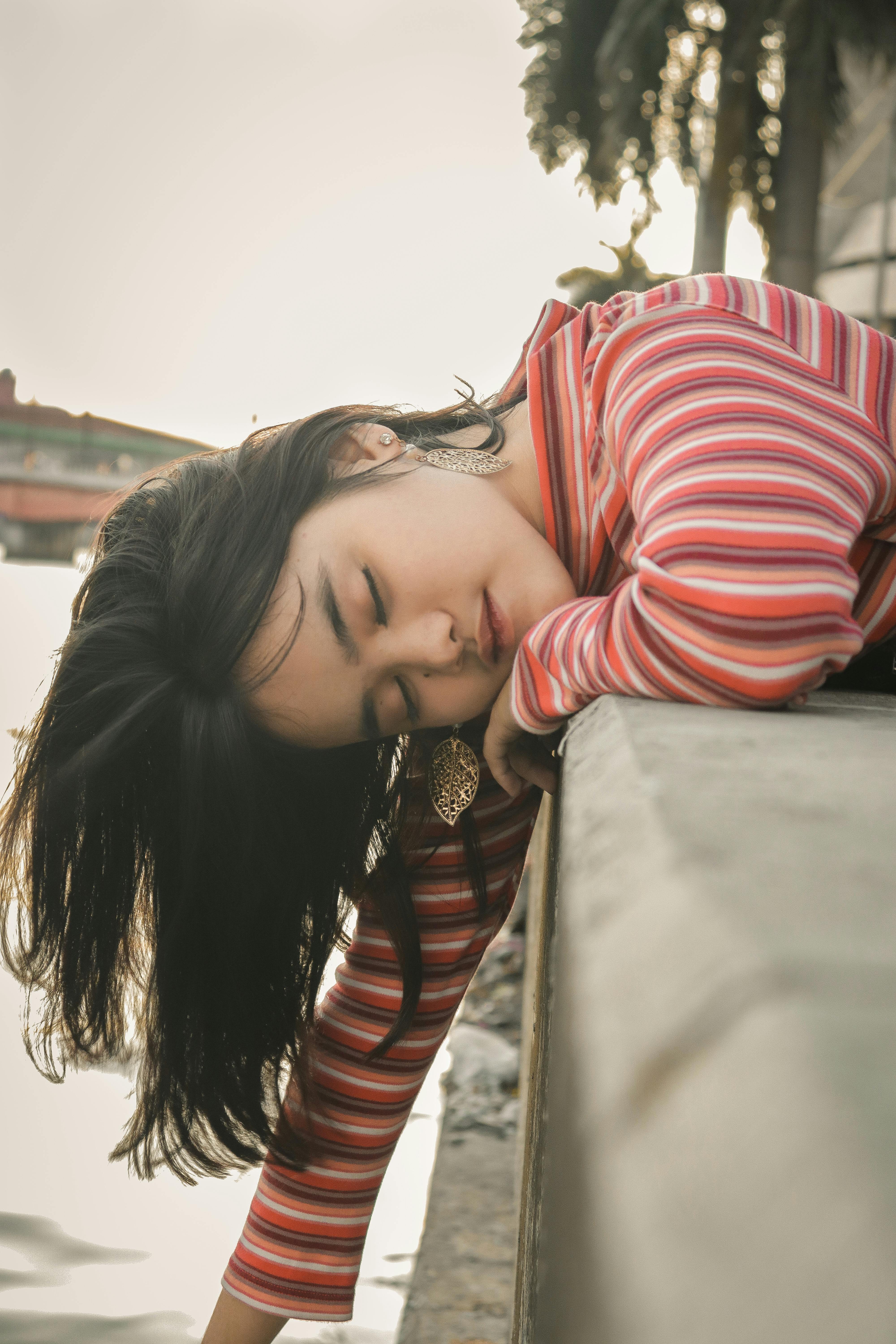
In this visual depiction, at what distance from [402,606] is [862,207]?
17508 millimetres

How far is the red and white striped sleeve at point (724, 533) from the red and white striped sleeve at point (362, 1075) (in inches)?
21.1

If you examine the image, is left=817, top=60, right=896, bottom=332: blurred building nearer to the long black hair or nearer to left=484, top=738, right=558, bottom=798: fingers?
the long black hair

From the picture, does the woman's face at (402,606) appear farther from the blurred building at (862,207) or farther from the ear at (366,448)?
the blurred building at (862,207)

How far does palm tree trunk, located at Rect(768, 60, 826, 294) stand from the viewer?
8.57m

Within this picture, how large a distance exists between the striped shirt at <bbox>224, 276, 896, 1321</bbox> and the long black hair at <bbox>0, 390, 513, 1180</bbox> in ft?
0.17

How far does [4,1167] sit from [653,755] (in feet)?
8.60

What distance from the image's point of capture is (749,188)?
1016cm

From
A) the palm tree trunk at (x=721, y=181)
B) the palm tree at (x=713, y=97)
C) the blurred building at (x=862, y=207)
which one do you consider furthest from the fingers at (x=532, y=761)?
the blurred building at (x=862, y=207)

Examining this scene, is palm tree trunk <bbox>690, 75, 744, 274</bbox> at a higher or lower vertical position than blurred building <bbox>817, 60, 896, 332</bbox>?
lower

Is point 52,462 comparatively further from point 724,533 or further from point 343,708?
point 724,533

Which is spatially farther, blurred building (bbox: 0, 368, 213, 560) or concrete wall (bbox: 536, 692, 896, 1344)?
blurred building (bbox: 0, 368, 213, 560)

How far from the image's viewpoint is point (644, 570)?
83 centimetres

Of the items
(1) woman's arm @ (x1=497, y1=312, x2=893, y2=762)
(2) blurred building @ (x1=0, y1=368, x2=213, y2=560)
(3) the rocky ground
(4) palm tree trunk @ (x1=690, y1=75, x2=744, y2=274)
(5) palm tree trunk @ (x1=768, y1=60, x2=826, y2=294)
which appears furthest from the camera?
(4) palm tree trunk @ (x1=690, y1=75, x2=744, y2=274)

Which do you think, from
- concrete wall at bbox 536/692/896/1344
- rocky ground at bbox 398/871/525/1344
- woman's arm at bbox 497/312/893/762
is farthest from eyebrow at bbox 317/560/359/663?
rocky ground at bbox 398/871/525/1344
